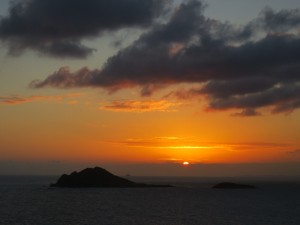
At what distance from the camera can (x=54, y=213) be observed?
98750 mm

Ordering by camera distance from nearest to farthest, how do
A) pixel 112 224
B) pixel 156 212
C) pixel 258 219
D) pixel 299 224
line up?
pixel 112 224 → pixel 299 224 → pixel 258 219 → pixel 156 212

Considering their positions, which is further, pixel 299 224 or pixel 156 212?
pixel 156 212

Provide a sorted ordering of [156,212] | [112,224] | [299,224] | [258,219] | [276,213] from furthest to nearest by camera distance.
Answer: [276,213] < [156,212] < [258,219] < [299,224] < [112,224]

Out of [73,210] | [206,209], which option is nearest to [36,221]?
[73,210]

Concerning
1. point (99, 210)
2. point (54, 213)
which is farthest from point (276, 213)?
point (54, 213)

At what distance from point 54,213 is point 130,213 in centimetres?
1621

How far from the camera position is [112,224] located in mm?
82688

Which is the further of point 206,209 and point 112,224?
point 206,209

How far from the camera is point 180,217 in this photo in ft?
315

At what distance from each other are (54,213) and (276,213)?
52578mm

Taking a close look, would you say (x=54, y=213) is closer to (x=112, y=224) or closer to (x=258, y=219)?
(x=112, y=224)

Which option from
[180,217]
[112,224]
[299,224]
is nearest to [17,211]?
[112,224]

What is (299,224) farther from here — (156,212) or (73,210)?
(73,210)

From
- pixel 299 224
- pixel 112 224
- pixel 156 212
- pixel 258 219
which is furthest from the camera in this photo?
pixel 156 212
